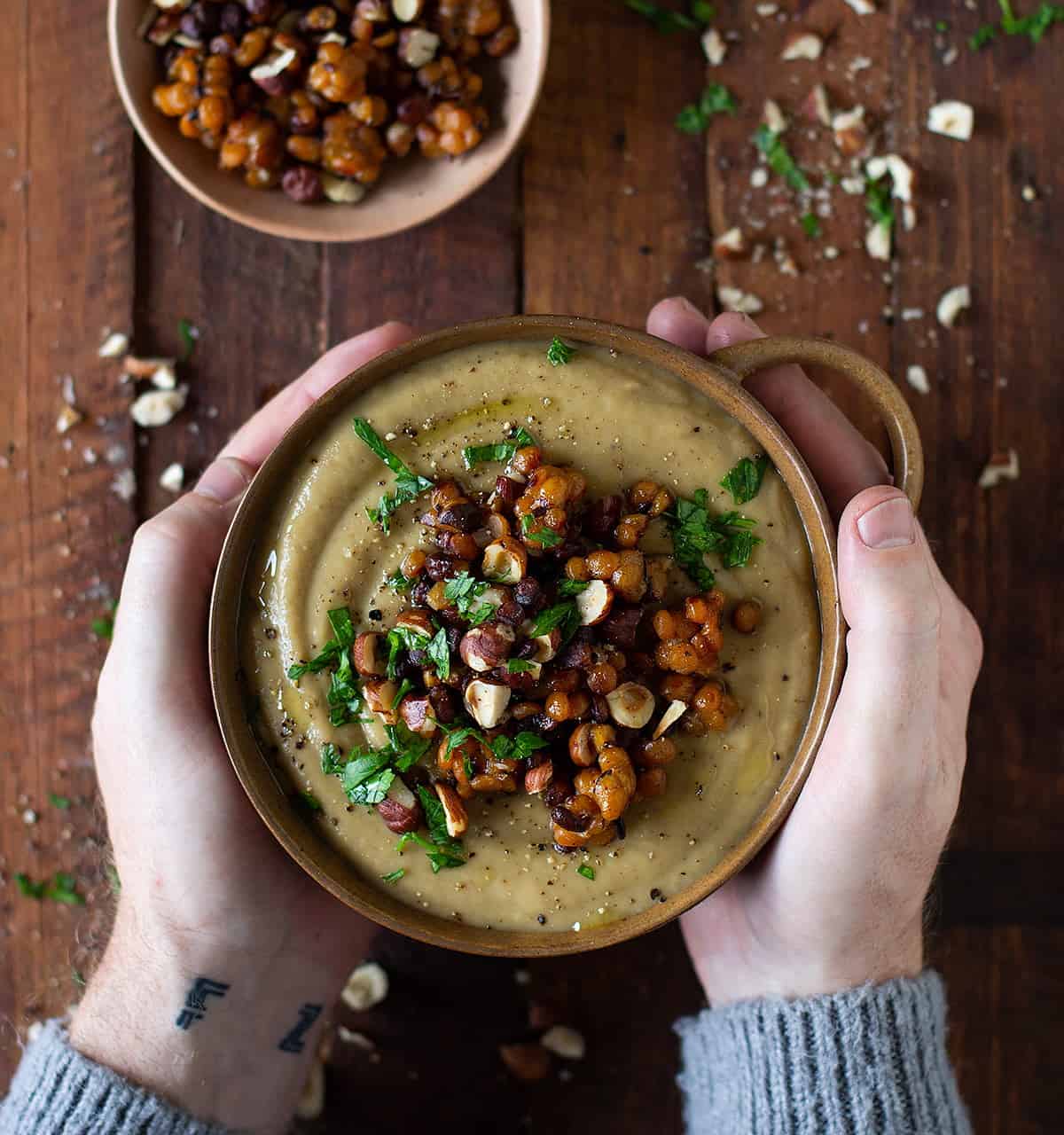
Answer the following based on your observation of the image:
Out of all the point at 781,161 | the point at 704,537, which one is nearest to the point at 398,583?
the point at 704,537

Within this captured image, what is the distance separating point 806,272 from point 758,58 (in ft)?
1.66

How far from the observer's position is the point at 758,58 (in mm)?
2727

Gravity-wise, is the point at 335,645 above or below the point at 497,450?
below

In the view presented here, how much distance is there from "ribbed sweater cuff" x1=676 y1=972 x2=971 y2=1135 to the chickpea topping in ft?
2.59

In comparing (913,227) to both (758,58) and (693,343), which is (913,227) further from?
(693,343)

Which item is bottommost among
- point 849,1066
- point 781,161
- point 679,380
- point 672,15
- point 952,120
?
point 849,1066

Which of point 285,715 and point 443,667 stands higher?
point 443,667

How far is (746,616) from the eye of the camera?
1.91 m

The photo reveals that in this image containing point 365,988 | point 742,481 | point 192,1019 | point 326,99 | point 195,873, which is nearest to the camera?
point 742,481

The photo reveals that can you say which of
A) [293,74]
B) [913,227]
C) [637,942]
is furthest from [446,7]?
[637,942]

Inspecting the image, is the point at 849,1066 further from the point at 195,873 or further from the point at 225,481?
the point at 225,481

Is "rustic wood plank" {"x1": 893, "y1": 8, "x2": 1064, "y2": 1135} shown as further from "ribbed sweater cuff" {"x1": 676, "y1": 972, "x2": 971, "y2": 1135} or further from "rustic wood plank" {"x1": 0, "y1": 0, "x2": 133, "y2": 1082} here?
"rustic wood plank" {"x1": 0, "y1": 0, "x2": 133, "y2": 1082}

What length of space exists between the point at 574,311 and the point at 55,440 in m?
1.23

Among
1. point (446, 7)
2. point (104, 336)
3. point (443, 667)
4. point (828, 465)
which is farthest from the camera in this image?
point (104, 336)
